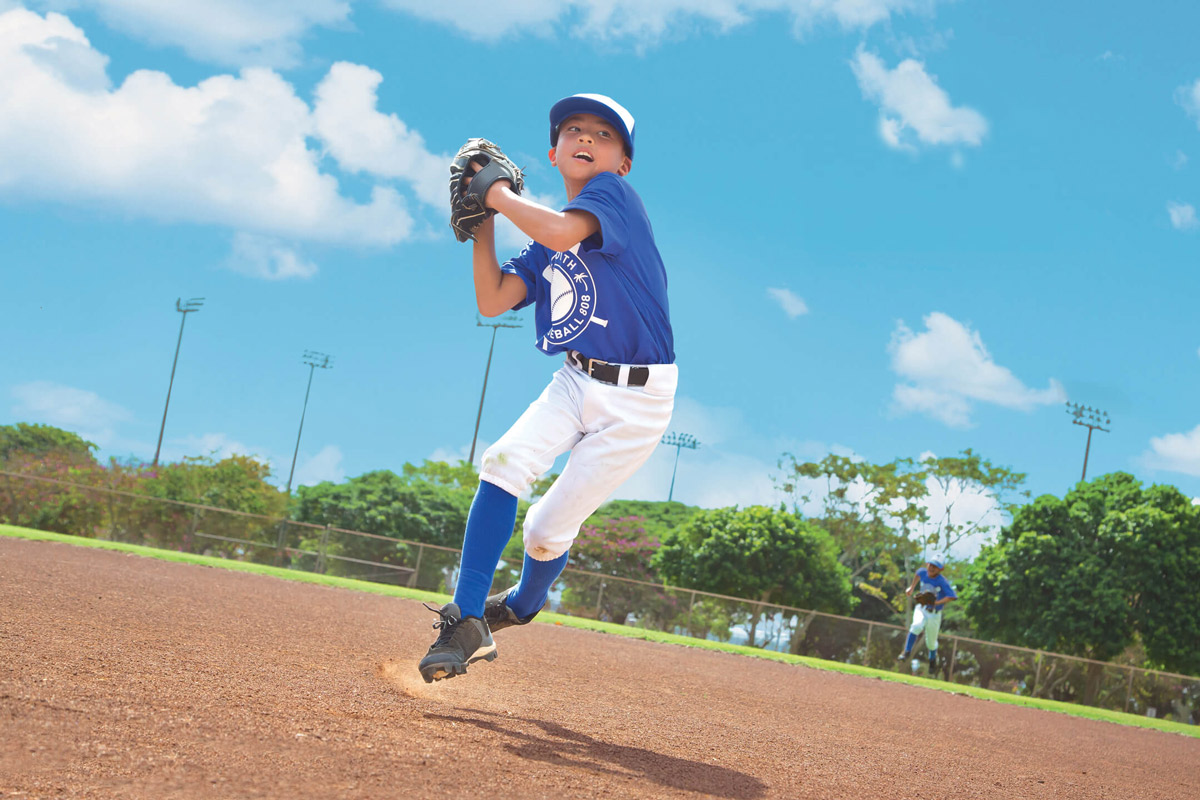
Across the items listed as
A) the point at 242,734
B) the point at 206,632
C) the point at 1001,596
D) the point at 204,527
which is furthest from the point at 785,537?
the point at 242,734

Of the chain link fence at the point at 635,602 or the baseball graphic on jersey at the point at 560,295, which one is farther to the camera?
the chain link fence at the point at 635,602

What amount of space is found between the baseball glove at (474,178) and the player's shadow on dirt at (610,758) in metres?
1.77

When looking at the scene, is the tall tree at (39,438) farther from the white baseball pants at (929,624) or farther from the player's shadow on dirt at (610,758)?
the player's shadow on dirt at (610,758)

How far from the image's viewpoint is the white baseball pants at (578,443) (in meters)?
3.40

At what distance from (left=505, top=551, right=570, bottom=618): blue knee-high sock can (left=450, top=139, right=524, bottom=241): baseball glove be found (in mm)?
1318

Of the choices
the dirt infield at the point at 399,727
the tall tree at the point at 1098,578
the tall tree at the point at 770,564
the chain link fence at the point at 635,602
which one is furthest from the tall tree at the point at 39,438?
the dirt infield at the point at 399,727

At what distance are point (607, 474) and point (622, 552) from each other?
3448 centimetres

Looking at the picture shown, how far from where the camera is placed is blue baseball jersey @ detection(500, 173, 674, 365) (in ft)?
11.3

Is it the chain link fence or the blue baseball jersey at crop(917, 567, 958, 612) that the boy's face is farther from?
the chain link fence

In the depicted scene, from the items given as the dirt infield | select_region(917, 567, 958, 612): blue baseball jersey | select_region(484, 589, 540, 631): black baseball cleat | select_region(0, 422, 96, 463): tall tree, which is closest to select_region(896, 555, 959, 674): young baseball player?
select_region(917, 567, 958, 612): blue baseball jersey

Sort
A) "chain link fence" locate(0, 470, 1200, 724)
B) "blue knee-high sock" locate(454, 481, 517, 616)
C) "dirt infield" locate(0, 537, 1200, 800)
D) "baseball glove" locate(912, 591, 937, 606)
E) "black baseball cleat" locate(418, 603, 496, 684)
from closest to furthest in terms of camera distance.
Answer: "dirt infield" locate(0, 537, 1200, 800) → "black baseball cleat" locate(418, 603, 496, 684) → "blue knee-high sock" locate(454, 481, 517, 616) → "baseball glove" locate(912, 591, 937, 606) → "chain link fence" locate(0, 470, 1200, 724)

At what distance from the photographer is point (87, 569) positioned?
7.55 meters

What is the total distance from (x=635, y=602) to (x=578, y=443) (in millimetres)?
16713

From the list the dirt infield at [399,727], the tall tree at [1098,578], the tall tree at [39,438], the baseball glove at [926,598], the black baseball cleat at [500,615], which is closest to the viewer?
the dirt infield at [399,727]
